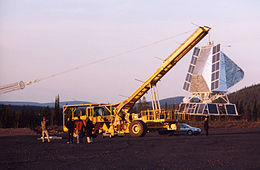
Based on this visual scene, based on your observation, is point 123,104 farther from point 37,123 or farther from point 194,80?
point 37,123

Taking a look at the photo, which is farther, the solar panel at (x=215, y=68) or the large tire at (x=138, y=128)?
the solar panel at (x=215, y=68)

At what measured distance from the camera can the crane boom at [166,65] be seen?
85.8 feet

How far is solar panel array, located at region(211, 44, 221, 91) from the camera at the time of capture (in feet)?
179

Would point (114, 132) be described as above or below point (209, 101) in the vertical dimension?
below

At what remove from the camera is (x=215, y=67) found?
5491 centimetres

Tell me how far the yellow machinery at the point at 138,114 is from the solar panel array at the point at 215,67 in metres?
25.9

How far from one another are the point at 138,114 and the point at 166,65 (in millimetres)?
4617

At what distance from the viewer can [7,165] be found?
470 inches

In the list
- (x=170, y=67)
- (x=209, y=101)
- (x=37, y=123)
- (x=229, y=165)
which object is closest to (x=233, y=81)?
(x=209, y=101)

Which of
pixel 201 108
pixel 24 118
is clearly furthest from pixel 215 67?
pixel 24 118

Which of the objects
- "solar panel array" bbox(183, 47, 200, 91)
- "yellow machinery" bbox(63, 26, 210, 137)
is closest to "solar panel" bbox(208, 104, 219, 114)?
"solar panel array" bbox(183, 47, 200, 91)

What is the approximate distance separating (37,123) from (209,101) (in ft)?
108

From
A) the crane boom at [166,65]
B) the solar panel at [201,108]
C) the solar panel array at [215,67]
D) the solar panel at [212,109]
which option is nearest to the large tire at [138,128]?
the crane boom at [166,65]

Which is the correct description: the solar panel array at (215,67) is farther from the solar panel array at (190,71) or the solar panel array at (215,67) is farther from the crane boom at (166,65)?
the crane boom at (166,65)
